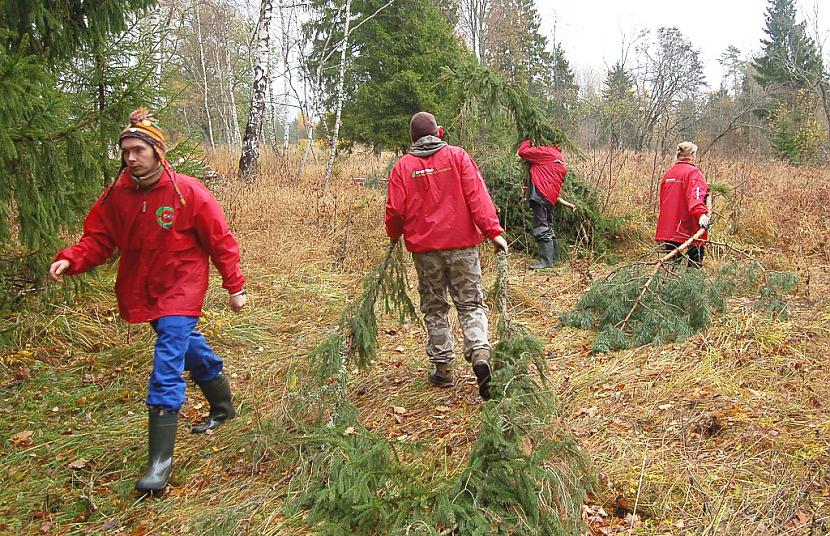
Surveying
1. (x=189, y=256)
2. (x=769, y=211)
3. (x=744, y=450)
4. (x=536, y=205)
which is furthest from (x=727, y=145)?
(x=189, y=256)

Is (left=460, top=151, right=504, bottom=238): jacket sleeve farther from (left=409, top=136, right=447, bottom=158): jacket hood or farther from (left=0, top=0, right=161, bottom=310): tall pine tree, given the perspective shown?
(left=0, top=0, right=161, bottom=310): tall pine tree

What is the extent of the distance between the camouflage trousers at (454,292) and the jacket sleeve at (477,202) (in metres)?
0.24

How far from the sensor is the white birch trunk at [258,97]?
11043mm

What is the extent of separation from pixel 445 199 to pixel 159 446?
2.33 meters

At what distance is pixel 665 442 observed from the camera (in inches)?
136

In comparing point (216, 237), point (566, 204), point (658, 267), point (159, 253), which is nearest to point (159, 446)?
point (159, 253)

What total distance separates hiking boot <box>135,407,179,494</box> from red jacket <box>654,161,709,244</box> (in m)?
5.37

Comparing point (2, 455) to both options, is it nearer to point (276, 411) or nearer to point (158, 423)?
point (158, 423)

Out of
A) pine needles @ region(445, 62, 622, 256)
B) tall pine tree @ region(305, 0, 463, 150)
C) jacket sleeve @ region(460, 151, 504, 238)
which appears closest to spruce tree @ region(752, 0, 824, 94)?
tall pine tree @ region(305, 0, 463, 150)

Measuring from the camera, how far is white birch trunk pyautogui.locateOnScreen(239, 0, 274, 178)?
11043 millimetres

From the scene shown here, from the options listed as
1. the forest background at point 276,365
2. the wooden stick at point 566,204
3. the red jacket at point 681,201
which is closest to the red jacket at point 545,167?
the wooden stick at point 566,204

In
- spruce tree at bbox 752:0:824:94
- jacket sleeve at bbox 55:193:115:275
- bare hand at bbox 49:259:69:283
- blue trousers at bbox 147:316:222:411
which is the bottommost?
blue trousers at bbox 147:316:222:411

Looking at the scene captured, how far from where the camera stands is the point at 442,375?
4371mm

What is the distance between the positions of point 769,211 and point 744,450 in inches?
296
